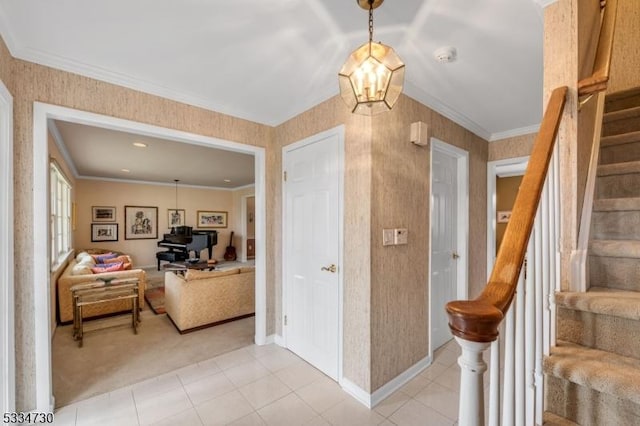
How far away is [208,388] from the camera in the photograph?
2.15m

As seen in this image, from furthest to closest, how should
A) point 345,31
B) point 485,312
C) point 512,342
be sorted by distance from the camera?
point 345,31 < point 512,342 < point 485,312

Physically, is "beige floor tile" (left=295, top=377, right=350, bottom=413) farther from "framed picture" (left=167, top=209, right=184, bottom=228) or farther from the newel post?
"framed picture" (left=167, top=209, right=184, bottom=228)

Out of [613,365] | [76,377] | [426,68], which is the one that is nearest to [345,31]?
[426,68]

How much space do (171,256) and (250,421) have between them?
241 inches

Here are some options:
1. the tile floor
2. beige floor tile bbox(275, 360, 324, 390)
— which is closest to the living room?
the tile floor

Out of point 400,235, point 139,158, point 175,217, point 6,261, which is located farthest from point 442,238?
point 175,217

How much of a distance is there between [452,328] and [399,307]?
166cm

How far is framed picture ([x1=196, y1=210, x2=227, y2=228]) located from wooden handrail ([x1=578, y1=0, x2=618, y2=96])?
853 cm

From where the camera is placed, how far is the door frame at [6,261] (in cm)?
158

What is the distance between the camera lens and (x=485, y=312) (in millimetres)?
592

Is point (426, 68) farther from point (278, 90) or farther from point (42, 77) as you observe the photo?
point (42, 77)

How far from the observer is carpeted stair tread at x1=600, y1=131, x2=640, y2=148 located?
156 centimetres

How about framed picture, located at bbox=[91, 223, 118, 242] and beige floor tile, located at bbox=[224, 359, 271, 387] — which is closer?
beige floor tile, located at bbox=[224, 359, 271, 387]

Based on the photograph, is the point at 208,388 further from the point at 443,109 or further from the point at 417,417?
the point at 443,109
